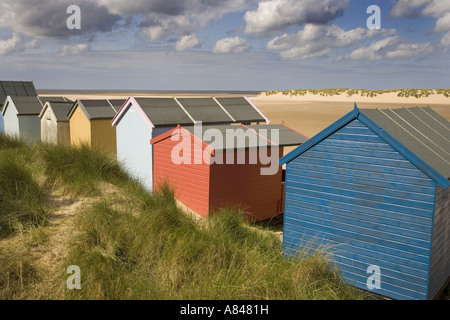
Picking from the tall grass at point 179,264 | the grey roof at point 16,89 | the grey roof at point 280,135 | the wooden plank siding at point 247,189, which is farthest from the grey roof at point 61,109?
the tall grass at point 179,264

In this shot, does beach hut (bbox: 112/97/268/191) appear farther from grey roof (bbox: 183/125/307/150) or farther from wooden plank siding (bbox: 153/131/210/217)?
grey roof (bbox: 183/125/307/150)

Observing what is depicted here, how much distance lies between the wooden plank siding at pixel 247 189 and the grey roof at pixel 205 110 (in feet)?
12.6

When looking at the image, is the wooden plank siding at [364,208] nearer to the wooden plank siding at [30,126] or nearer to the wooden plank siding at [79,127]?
the wooden plank siding at [79,127]

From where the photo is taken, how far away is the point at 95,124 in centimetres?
1719

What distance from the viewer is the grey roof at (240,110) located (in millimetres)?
16875

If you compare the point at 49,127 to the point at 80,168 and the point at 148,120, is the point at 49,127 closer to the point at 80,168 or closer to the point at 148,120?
the point at 148,120

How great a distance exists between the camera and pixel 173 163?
12672 millimetres

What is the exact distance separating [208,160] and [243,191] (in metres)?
1.61

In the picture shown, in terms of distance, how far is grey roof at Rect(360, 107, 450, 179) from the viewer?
7.31 metres

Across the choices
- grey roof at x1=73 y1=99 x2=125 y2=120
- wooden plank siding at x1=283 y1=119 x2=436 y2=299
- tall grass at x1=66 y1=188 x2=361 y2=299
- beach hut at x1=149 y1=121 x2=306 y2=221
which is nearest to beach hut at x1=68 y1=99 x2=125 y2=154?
grey roof at x1=73 y1=99 x2=125 y2=120

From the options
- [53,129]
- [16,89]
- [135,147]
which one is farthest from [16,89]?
[135,147]

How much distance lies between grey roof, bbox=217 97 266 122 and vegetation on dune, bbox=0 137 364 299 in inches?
291
